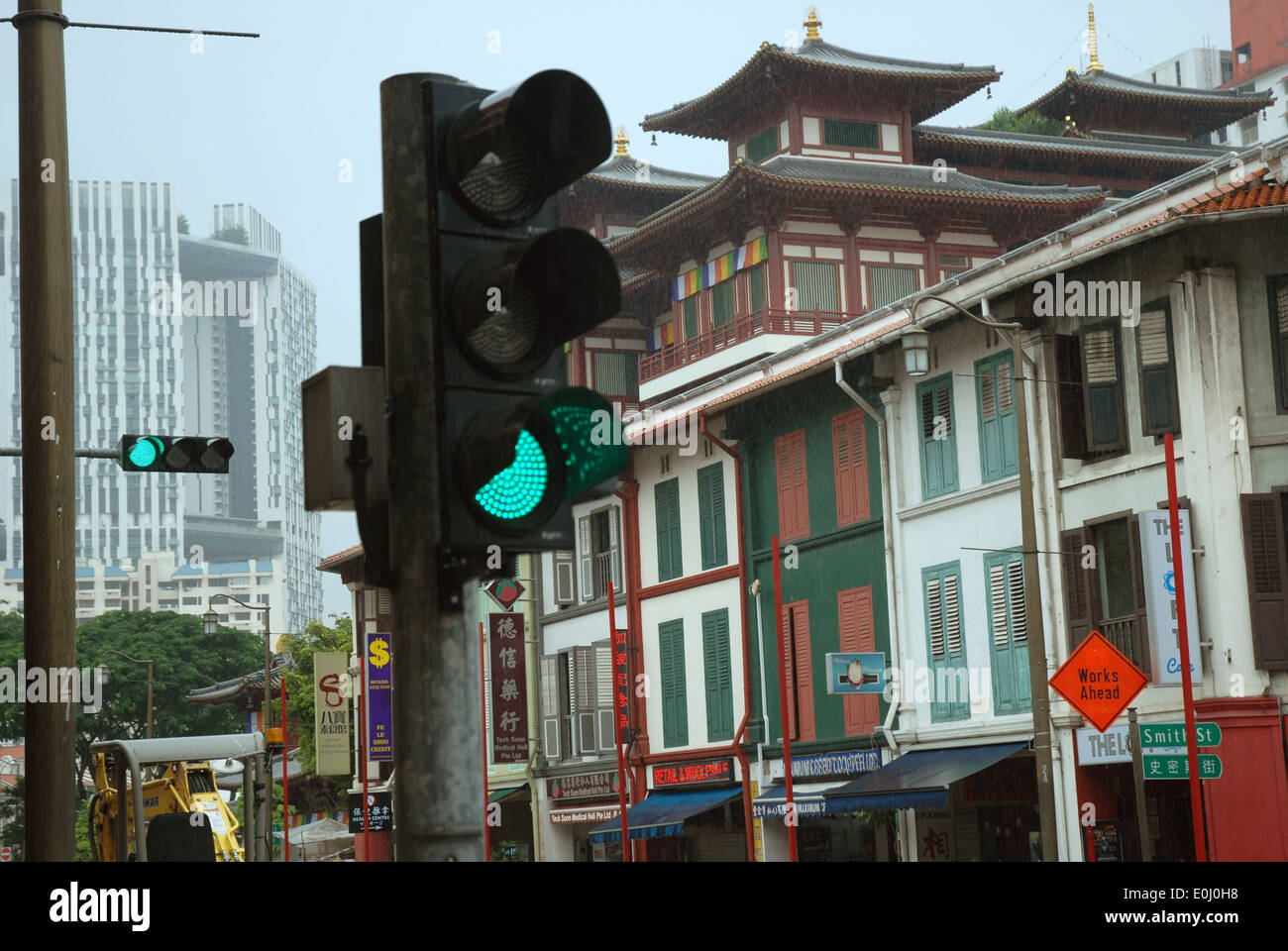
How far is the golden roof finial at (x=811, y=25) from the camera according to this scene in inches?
1852

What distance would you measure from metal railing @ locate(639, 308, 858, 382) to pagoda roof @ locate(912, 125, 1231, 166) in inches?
385

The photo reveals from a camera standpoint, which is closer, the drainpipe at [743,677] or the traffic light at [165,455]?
the traffic light at [165,455]

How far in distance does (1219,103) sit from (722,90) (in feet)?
66.1

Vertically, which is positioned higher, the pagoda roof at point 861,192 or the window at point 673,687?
the pagoda roof at point 861,192

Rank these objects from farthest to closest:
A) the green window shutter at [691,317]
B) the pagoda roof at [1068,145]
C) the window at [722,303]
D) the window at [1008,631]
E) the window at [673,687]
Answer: the pagoda roof at [1068,145]
the green window shutter at [691,317]
the window at [722,303]
the window at [673,687]
the window at [1008,631]

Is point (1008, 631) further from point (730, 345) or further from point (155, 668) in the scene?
point (155, 668)

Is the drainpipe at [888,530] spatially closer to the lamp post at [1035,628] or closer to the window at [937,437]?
the window at [937,437]

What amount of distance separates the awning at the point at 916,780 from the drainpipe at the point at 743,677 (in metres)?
3.55

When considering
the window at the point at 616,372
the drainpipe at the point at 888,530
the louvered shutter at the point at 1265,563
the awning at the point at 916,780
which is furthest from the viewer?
the window at the point at 616,372

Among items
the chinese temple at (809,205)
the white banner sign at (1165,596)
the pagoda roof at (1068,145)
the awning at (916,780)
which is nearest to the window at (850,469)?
the awning at (916,780)

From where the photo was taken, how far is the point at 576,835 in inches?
1590

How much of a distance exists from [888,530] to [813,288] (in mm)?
13206

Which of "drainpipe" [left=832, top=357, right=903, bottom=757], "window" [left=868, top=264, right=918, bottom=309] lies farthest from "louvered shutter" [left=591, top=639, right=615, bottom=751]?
"window" [left=868, top=264, right=918, bottom=309]
